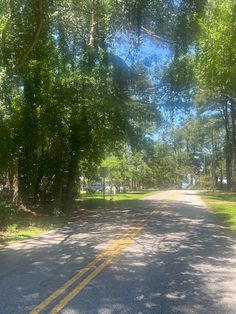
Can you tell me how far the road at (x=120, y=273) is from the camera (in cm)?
686

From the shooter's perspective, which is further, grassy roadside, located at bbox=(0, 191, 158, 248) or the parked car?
the parked car

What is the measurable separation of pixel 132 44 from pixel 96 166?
1432cm

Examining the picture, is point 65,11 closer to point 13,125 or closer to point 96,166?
point 13,125

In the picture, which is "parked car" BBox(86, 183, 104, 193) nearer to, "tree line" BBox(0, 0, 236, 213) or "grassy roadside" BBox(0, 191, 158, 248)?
"tree line" BBox(0, 0, 236, 213)

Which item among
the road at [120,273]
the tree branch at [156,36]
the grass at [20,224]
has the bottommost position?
the road at [120,273]

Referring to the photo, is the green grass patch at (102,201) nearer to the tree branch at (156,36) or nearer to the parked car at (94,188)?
the parked car at (94,188)

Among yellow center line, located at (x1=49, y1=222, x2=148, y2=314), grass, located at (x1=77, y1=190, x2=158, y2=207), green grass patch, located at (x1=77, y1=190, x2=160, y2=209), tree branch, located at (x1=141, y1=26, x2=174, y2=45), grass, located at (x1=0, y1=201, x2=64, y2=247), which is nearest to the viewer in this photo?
yellow center line, located at (x1=49, y1=222, x2=148, y2=314)

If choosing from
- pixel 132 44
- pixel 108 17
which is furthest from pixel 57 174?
pixel 108 17

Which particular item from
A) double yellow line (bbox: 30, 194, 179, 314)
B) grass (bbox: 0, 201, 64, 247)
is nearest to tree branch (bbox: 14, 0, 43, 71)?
grass (bbox: 0, 201, 64, 247)

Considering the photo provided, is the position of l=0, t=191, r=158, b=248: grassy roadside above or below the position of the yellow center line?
above

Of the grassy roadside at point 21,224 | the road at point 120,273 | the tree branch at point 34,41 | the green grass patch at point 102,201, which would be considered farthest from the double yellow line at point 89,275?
the green grass patch at point 102,201

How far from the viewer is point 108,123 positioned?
26391 mm

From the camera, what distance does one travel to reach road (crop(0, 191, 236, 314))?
270 inches

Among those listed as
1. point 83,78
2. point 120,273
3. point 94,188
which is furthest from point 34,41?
point 94,188
